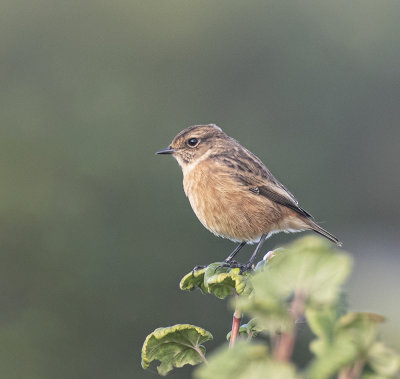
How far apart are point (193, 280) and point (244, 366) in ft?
4.11

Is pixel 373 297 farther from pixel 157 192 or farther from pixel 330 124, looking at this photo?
pixel 330 124

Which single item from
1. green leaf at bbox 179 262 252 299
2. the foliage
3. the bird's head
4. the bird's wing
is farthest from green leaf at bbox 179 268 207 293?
the bird's head

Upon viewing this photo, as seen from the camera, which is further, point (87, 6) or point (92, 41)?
point (87, 6)

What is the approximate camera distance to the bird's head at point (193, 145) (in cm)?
625

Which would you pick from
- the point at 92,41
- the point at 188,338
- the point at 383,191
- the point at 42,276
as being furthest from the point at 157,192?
the point at 188,338

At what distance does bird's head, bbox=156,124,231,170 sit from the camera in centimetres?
625

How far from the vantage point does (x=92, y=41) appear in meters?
28.3

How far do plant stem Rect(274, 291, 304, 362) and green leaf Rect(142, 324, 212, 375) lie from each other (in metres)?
0.86

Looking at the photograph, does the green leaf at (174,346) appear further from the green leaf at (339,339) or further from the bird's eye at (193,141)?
the bird's eye at (193,141)

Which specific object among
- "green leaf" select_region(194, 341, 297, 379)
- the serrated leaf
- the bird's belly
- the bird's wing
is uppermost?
the bird's wing

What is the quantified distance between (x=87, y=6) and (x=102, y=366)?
21088 mm

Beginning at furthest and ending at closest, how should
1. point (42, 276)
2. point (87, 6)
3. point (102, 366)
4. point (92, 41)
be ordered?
point (87, 6) < point (92, 41) < point (42, 276) < point (102, 366)

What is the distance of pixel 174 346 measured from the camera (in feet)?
6.40

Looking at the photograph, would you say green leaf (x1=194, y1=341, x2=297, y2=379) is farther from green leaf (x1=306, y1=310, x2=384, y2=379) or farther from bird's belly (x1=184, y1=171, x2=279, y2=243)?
bird's belly (x1=184, y1=171, x2=279, y2=243)
